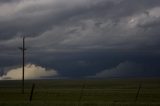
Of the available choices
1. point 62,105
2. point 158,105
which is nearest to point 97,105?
point 62,105

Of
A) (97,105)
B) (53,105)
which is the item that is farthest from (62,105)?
(97,105)

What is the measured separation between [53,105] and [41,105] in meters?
0.82

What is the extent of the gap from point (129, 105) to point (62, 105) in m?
4.64

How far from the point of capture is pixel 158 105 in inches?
1126

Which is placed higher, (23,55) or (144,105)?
(23,55)

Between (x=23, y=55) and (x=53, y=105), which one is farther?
(x=23, y=55)

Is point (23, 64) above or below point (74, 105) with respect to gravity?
above

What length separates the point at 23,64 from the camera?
6488cm

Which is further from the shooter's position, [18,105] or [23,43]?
[23,43]

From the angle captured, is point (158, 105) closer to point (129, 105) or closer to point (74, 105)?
point (129, 105)

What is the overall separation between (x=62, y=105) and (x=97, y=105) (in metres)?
2.42

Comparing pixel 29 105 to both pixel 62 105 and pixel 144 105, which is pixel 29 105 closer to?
pixel 62 105

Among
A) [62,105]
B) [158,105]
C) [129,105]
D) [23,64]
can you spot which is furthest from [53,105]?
[23,64]

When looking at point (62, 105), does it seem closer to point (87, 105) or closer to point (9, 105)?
point (87, 105)
